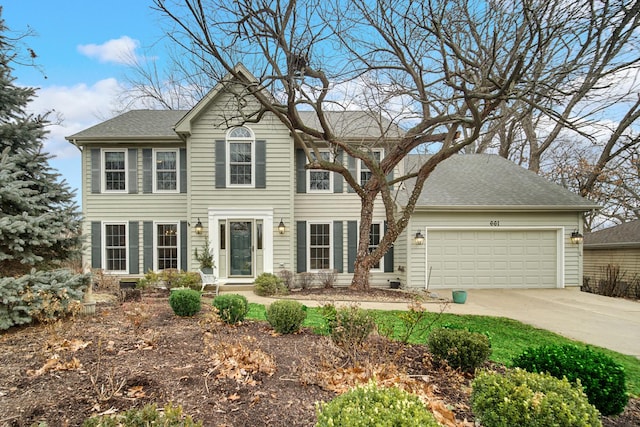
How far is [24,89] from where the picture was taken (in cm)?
527

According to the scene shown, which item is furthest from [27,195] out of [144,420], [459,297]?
[459,297]

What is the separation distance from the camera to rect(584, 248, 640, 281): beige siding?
12984mm

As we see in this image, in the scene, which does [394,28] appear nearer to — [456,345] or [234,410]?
[456,345]

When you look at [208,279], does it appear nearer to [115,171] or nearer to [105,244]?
[105,244]

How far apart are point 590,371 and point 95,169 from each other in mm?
13128

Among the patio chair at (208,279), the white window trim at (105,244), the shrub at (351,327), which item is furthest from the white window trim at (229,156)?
the shrub at (351,327)

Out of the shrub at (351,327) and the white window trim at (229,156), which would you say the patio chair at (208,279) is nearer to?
the white window trim at (229,156)

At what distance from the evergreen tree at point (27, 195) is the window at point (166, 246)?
5812 mm

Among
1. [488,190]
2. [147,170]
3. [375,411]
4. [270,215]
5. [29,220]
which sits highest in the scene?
[147,170]

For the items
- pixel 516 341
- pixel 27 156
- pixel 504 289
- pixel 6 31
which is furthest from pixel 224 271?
pixel 504 289

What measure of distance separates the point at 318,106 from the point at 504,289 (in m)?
8.33

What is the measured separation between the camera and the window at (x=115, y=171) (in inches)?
446

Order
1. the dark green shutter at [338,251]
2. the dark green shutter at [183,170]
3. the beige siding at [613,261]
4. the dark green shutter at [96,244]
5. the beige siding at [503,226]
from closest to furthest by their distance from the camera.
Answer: the beige siding at [503,226] < the dark green shutter at [96,244] < the dark green shutter at [183,170] < the dark green shutter at [338,251] < the beige siding at [613,261]

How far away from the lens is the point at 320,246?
11.7 meters
